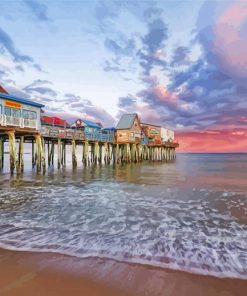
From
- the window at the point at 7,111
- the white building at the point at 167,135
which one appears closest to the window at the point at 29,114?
the window at the point at 7,111

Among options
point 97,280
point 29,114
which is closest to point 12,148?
point 29,114

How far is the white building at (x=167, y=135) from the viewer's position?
68062 mm

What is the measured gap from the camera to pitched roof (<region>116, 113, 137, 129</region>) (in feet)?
157

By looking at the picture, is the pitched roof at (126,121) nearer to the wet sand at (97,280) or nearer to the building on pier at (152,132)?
the building on pier at (152,132)

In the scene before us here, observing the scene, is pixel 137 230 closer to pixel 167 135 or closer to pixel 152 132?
pixel 152 132

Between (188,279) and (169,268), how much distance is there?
0.48 metres

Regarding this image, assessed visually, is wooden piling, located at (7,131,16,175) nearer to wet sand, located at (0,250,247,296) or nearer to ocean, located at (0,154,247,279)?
ocean, located at (0,154,247,279)

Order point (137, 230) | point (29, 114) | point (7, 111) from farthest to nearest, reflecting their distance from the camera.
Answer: point (29, 114) → point (7, 111) → point (137, 230)

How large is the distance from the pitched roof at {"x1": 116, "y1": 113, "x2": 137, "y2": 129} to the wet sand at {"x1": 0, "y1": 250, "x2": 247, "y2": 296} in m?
42.9

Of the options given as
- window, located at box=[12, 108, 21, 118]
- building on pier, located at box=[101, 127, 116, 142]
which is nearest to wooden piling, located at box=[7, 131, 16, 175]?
window, located at box=[12, 108, 21, 118]

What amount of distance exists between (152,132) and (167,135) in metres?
9.89

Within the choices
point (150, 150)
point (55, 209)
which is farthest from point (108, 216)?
point (150, 150)

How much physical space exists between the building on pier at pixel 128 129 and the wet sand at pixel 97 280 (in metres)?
41.9

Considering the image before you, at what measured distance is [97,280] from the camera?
4250 mm
